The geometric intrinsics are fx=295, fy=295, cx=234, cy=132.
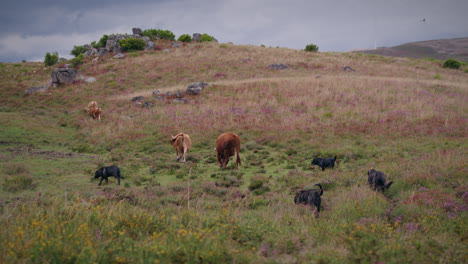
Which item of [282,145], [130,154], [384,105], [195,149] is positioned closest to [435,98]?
[384,105]

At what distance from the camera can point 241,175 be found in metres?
11.7

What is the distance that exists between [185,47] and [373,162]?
51574mm

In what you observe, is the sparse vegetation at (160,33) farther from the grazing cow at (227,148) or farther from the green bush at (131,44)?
the grazing cow at (227,148)

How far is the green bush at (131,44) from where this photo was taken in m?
54.5

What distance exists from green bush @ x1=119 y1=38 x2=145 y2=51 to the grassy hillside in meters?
17.8

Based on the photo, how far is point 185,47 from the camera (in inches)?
2286

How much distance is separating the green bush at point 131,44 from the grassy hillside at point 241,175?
17.8 meters

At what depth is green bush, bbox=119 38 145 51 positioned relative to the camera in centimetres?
5454

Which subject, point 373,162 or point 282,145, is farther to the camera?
point 282,145

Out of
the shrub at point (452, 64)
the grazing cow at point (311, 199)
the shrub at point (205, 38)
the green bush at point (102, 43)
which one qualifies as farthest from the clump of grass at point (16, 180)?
the shrub at point (205, 38)

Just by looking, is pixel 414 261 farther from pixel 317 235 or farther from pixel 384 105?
pixel 384 105

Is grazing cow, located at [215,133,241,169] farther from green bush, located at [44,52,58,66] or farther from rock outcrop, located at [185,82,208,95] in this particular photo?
green bush, located at [44,52,58,66]

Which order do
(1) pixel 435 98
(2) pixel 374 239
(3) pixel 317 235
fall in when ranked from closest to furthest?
(2) pixel 374 239
(3) pixel 317 235
(1) pixel 435 98

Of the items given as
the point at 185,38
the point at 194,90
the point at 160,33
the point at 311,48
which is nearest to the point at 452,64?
the point at 311,48
